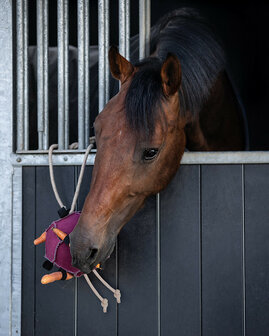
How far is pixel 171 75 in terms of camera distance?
3.86 ft

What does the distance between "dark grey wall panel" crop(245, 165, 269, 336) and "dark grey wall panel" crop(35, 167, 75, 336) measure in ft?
2.25

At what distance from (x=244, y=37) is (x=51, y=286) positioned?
228 cm

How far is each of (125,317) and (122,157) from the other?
676 mm

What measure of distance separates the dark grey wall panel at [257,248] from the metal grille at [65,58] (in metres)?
0.67

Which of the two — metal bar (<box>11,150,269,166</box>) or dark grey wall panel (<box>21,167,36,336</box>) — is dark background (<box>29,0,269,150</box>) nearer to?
metal bar (<box>11,150,269,166</box>)

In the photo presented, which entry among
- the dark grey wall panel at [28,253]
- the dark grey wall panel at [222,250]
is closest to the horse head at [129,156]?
the dark grey wall panel at [222,250]

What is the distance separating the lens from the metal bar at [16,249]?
148 cm

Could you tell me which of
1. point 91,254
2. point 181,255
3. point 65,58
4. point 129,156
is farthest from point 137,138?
point 65,58

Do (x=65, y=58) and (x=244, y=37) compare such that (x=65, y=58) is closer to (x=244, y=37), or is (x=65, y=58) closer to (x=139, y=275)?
(x=139, y=275)

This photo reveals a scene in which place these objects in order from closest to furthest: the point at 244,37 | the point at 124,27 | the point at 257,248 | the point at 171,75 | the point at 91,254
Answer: the point at 91,254 → the point at 171,75 → the point at 257,248 → the point at 124,27 → the point at 244,37

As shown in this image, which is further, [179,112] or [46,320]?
[46,320]

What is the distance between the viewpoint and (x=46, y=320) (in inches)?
57.6

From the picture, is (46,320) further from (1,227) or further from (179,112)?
(179,112)

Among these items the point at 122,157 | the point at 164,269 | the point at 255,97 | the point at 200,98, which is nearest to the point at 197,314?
the point at 164,269
